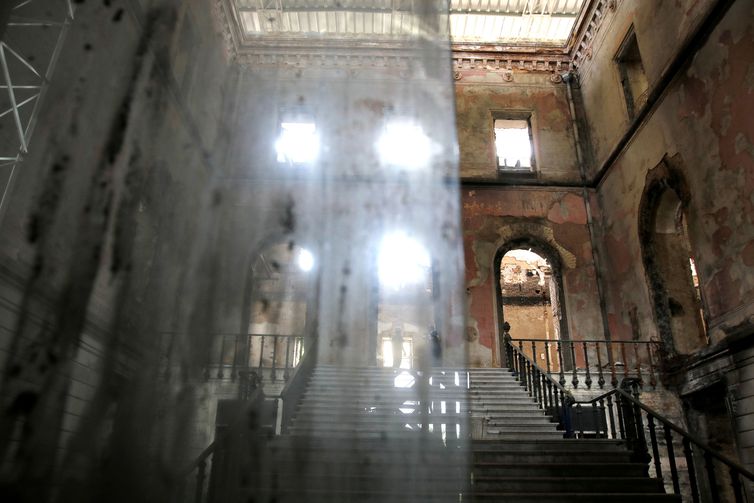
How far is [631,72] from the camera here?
963 centimetres

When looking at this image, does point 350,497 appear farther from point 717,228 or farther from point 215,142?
point 717,228

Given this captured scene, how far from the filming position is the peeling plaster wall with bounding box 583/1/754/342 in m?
5.99

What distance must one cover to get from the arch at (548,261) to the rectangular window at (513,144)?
1.63 m

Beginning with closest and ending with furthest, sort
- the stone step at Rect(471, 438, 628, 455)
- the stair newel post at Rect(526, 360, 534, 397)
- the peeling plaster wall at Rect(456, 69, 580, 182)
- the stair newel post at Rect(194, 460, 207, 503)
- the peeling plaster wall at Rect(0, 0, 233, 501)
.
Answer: the peeling plaster wall at Rect(0, 0, 233, 501) → the stair newel post at Rect(194, 460, 207, 503) → the stone step at Rect(471, 438, 628, 455) → the stair newel post at Rect(526, 360, 534, 397) → the peeling plaster wall at Rect(456, 69, 580, 182)

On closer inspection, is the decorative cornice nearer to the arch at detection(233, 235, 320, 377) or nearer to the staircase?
the staircase

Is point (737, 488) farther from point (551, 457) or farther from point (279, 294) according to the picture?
point (279, 294)

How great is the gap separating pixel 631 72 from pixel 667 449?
7425mm

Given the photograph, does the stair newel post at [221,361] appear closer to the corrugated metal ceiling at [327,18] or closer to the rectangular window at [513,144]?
the corrugated metal ceiling at [327,18]

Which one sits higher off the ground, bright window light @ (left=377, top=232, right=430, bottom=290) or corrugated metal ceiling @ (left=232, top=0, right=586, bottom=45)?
corrugated metal ceiling @ (left=232, top=0, right=586, bottom=45)

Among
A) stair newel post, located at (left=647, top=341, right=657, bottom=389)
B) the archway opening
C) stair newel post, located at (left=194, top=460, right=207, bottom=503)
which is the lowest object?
stair newel post, located at (left=194, top=460, right=207, bottom=503)

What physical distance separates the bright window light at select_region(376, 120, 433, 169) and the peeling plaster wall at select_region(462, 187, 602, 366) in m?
8.04

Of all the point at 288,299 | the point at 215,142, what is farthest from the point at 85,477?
the point at 215,142

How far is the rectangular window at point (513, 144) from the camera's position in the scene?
35.8 ft

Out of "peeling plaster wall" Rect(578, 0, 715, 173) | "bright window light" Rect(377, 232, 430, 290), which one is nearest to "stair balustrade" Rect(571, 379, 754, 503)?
"bright window light" Rect(377, 232, 430, 290)
